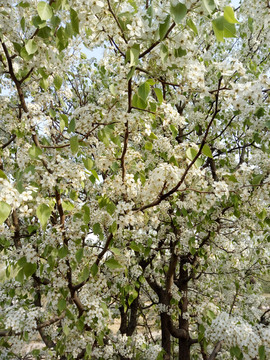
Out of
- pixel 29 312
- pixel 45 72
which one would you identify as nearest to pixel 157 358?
pixel 29 312

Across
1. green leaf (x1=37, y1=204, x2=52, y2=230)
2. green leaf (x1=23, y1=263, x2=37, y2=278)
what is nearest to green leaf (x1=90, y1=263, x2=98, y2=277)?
green leaf (x1=23, y1=263, x2=37, y2=278)

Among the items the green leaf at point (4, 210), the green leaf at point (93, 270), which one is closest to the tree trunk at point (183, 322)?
the green leaf at point (93, 270)

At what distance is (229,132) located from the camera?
6.84m

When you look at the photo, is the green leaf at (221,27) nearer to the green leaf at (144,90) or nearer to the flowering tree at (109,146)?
the flowering tree at (109,146)

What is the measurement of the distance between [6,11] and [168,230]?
5.79 metres

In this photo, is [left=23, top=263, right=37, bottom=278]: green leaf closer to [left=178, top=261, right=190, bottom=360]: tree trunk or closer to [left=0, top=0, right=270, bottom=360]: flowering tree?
[left=0, top=0, right=270, bottom=360]: flowering tree

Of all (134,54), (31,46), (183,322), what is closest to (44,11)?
(31,46)

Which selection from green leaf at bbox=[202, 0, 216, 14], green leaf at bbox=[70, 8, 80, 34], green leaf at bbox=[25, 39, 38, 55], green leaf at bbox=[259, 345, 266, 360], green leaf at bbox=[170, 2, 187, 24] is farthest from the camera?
green leaf at bbox=[259, 345, 266, 360]

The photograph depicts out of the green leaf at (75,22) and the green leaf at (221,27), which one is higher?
the green leaf at (75,22)

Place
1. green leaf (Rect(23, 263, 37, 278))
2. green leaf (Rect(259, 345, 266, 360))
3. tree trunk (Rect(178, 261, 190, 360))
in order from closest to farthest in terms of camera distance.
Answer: green leaf (Rect(259, 345, 266, 360))
green leaf (Rect(23, 263, 37, 278))
tree trunk (Rect(178, 261, 190, 360))

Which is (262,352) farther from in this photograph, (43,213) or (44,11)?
(44,11)

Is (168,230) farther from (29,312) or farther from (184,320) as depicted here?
(29,312)

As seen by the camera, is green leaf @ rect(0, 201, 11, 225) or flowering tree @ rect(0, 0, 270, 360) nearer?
green leaf @ rect(0, 201, 11, 225)

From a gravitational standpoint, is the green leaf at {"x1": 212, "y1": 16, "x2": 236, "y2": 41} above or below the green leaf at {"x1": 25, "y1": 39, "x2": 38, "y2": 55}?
below
